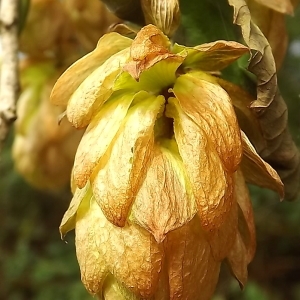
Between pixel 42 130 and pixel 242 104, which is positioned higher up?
pixel 242 104

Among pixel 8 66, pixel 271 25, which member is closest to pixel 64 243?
pixel 8 66

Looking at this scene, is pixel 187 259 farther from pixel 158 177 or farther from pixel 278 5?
pixel 278 5

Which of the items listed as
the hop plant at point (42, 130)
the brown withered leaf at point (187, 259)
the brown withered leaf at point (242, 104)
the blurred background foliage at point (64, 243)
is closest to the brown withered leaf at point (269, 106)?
the brown withered leaf at point (242, 104)

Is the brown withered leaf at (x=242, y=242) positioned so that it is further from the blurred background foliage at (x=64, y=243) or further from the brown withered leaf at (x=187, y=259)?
the blurred background foliage at (x=64, y=243)

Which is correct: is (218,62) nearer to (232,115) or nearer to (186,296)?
(232,115)

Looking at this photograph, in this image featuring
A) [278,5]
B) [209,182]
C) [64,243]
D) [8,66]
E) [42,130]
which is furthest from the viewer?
[64,243]

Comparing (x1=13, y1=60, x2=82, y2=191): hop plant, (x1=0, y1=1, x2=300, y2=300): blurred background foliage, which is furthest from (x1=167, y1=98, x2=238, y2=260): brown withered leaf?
(x1=0, y1=1, x2=300, y2=300): blurred background foliage
